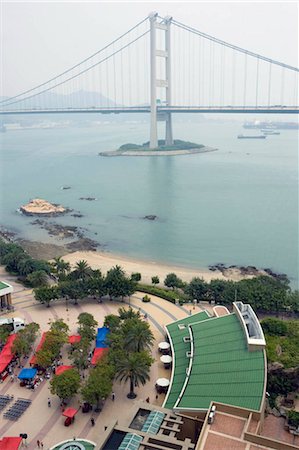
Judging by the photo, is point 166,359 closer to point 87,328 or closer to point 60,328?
point 87,328

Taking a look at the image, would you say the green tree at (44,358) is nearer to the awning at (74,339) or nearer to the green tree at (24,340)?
the green tree at (24,340)

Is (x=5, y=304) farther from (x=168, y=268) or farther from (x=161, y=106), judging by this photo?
(x=161, y=106)

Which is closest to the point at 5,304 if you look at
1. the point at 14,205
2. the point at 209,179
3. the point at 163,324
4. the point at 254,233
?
the point at 163,324

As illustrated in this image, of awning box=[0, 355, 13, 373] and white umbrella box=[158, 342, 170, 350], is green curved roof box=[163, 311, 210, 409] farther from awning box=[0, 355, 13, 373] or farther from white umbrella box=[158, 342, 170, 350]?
awning box=[0, 355, 13, 373]

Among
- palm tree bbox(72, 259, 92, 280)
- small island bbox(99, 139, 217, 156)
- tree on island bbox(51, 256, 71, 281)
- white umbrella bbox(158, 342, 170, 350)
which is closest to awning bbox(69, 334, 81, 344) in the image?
white umbrella bbox(158, 342, 170, 350)

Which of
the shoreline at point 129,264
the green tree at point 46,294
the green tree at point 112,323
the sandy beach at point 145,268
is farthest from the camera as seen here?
the shoreline at point 129,264

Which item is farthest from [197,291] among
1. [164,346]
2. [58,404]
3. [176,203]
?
[176,203]

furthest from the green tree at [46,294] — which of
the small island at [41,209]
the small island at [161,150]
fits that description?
the small island at [161,150]
